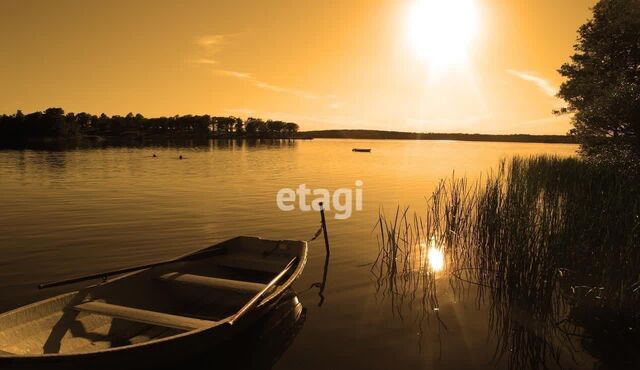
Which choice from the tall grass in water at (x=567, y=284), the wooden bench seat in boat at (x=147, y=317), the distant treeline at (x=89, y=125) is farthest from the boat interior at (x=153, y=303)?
the distant treeline at (x=89, y=125)

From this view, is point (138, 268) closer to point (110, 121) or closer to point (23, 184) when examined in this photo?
point (23, 184)

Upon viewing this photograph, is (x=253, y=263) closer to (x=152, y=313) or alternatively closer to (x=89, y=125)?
(x=152, y=313)

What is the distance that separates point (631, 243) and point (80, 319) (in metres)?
9.52

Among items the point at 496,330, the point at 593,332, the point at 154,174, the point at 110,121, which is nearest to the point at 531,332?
the point at 496,330

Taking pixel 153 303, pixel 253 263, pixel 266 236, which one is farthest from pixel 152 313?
pixel 266 236

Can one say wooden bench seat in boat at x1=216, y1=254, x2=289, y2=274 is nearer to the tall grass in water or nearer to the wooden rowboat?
the wooden rowboat

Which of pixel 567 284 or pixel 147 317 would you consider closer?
pixel 147 317

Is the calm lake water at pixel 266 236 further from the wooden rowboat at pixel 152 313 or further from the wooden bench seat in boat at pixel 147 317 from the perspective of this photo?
the wooden bench seat in boat at pixel 147 317

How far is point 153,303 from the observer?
7.66 metres

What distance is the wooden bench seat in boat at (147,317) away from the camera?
5.80 m

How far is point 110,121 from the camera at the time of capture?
172250 millimetres

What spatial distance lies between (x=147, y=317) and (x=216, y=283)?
194 centimetres

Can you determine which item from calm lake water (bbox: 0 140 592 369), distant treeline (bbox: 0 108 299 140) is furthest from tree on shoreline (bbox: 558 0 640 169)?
distant treeline (bbox: 0 108 299 140)

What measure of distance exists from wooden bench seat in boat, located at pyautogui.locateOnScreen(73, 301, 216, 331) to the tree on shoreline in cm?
1942
